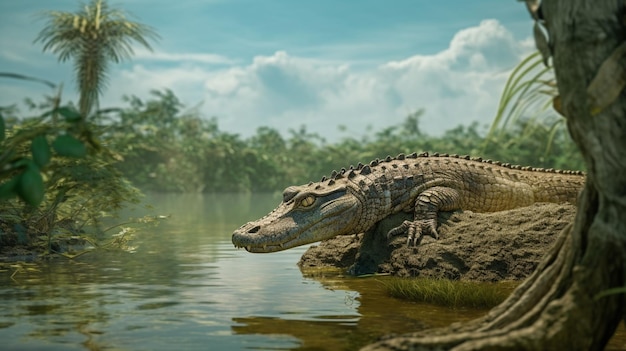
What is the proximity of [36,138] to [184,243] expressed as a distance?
8675mm

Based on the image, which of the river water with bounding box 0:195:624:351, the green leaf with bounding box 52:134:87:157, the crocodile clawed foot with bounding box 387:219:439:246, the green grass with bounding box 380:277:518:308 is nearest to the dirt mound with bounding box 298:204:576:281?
the crocodile clawed foot with bounding box 387:219:439:246

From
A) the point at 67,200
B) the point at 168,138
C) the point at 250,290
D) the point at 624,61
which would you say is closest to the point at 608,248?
the point at 624,61

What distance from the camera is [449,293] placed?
5.60m

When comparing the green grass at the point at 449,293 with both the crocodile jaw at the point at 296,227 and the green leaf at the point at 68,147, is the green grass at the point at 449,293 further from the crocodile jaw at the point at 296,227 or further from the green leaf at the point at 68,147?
the green leaf at the point at 68,147

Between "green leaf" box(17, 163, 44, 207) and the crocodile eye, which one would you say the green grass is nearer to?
the crocodile eye

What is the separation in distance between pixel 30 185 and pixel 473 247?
4.94 m

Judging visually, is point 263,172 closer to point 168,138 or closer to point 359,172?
point 168,138

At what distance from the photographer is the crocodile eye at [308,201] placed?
25.0ft

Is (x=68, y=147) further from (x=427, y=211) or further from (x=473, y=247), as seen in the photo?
(x=427, y=211)

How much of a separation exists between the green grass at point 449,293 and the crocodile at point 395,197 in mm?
1463

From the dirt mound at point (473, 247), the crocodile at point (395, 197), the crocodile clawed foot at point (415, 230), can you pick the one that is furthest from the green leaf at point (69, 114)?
the crocodile clawed foot at point (415, 230)

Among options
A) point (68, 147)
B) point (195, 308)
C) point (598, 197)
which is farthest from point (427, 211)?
point (68, 147)

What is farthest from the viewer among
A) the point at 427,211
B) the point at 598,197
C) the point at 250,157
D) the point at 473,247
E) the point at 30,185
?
the point at 250,157

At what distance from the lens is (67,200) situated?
32.3ft
